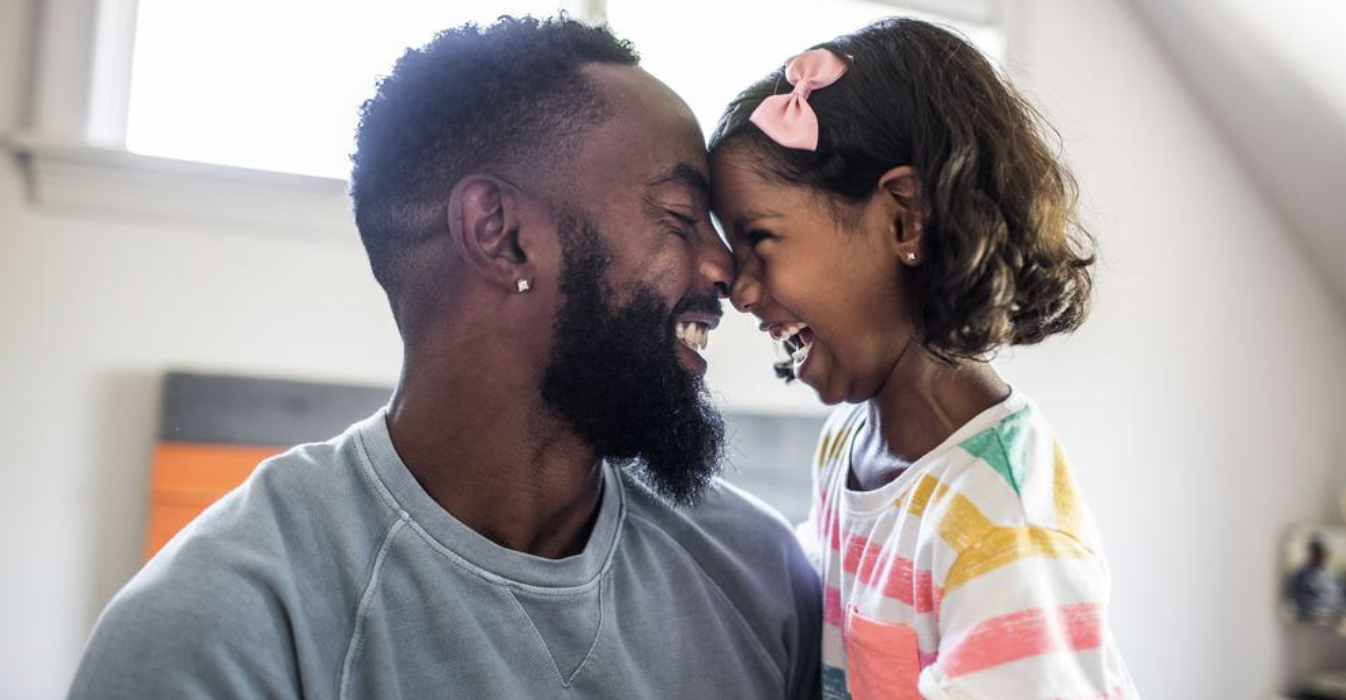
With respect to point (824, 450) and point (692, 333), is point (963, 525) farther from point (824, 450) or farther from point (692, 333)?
point (824, 450)

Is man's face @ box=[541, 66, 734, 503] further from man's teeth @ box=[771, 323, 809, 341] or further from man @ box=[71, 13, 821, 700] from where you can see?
man's teeth @ box=[771, 323, 809, 341]

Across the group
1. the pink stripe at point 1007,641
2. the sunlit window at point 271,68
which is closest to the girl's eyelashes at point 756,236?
the pink stripe at point 1007,641

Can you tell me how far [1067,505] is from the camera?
1120 millimetres

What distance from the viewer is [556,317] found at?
1.16 meters

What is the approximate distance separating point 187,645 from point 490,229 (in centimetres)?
48

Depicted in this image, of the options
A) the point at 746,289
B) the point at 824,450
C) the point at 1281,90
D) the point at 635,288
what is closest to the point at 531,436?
the point at 635,288

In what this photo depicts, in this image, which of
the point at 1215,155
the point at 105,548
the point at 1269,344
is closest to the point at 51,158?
the point at 105,548

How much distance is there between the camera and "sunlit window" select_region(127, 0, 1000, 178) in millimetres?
2270

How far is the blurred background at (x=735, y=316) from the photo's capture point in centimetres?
209

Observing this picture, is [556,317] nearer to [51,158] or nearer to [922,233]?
[922,233]

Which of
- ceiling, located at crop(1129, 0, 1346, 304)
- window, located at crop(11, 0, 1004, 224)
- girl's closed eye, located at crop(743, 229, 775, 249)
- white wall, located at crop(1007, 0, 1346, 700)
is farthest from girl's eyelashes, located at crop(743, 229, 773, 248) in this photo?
ceiling, located at crop(1129, 0, 1346, 304)

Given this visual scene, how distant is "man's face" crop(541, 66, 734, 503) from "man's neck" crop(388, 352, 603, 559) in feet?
0.11

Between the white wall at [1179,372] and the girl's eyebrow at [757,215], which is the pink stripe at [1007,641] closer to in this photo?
the girl's eyebrow at [757,215]

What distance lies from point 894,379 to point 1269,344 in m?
2.51
